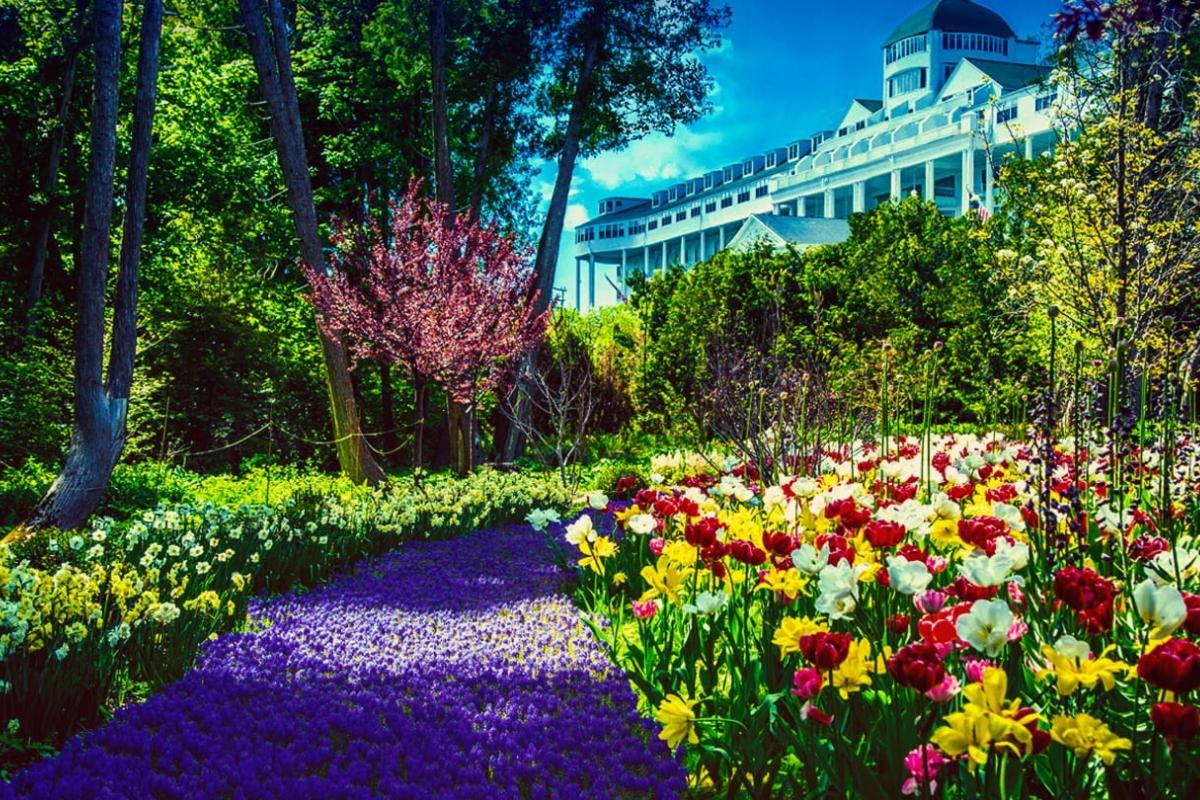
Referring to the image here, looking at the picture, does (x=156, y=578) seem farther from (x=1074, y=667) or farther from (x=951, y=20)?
(x=951, y=20)

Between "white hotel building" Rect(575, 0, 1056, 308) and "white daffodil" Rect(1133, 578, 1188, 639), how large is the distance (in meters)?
26.1

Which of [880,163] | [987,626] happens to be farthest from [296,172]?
[880,163]

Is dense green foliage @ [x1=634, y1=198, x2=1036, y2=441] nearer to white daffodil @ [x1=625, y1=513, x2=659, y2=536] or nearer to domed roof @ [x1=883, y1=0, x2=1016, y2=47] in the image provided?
white daffodil @ [x1=625, y1=513, x2=659, y2=536]

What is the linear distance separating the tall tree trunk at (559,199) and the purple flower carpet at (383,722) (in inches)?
398

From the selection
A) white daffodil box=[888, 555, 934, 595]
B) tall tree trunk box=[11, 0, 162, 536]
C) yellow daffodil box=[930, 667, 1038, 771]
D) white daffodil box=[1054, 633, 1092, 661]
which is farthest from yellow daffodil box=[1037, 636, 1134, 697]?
tall tree trunk box=[11, 0, 162, 536]

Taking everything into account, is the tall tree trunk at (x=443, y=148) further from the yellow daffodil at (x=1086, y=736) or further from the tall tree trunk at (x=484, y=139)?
the yellow daffodil at (x=1086, y=736)

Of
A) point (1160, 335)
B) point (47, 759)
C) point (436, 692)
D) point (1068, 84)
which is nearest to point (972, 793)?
point (436, 692)

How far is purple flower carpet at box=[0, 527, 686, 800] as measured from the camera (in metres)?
2.51

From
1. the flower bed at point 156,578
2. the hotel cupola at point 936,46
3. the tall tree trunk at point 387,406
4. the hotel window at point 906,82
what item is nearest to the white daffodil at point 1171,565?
the flower bed at point 156,578

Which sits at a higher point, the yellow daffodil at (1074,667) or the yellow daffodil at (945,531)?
the yellow daffodil at (945,531)

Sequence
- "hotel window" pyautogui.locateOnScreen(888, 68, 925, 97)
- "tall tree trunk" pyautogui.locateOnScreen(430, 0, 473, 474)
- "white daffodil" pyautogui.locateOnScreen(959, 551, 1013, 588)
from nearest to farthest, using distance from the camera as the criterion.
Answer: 1. "white daffodil" pyautogui.locateOnScreen(959, 551, 1013, 588)
2. "tall tree trunk" pyautogui.locateOnScreen(430, 0, 473, 474)
3. "hotel window" pyautogui.locateOnScreen(888, 68, 925, 97)

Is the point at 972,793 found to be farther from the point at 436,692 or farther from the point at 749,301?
the point at 749,301

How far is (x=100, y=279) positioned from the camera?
8.12m

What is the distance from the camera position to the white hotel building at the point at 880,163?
121 ft
